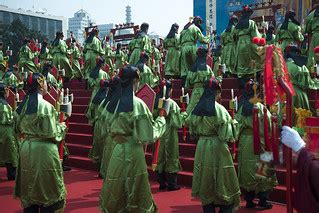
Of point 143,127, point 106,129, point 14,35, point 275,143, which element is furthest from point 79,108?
point 14,35

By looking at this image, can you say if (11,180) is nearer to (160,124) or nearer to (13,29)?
(160,124)

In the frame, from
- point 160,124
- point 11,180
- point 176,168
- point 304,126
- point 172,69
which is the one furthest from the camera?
point 172,69

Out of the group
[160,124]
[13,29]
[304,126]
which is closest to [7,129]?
[160,124]

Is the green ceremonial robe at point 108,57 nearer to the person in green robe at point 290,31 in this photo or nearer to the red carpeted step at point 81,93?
the red carpeted step at point 81,93

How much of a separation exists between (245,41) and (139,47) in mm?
4360

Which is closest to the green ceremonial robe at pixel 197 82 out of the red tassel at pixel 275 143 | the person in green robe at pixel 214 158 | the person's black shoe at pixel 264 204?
the person's black shoe at pixel 264 204

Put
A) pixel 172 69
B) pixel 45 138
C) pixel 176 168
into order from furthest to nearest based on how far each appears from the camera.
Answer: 1. pixel 172 69
2. pixel 176 168
3. pixel 45 138

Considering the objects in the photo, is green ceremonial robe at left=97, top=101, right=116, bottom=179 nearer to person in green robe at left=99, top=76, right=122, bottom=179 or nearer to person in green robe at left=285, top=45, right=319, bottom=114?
person in green robe at left=99, top=76, right=122, bottom=179

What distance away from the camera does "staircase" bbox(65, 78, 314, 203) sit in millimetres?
6523

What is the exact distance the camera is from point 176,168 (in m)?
7.34

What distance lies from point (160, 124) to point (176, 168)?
2.91m

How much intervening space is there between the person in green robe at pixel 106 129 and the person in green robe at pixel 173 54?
3.78 meters

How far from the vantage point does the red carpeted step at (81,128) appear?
35.4 feet

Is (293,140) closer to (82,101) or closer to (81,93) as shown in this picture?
(82,101)
